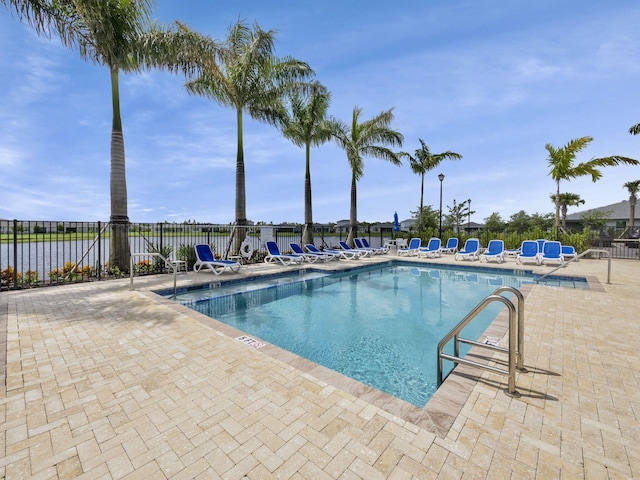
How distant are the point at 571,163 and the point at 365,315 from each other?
18144 mm

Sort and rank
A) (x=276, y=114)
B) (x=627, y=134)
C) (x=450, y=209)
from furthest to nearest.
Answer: (x=450, y=209)
(x=627, y=134)
(x=276, y=114)

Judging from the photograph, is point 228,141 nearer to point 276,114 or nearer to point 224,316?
point 276,114

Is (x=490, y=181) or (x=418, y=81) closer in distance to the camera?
(x=418, y=81)

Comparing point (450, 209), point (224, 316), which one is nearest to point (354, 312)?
point (224, 316)

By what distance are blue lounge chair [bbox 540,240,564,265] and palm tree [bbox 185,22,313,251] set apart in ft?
43.8

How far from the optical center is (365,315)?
6.80m

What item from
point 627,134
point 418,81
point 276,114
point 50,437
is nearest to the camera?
point 50,437

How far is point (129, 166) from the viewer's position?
1012 cm

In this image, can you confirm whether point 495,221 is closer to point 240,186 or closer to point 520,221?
point 520,221

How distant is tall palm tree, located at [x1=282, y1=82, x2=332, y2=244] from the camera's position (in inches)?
637

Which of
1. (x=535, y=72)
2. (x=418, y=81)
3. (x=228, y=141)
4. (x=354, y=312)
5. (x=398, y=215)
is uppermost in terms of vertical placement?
(x=418, y=81)

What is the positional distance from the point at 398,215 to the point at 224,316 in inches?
621

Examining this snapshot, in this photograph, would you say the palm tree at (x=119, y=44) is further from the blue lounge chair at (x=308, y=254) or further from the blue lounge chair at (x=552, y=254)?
the blue lounge chair at (x=552, y=254)

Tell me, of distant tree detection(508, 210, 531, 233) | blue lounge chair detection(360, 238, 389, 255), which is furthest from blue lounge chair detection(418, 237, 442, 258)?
distant tree detection(508, 210, 531, 233)
